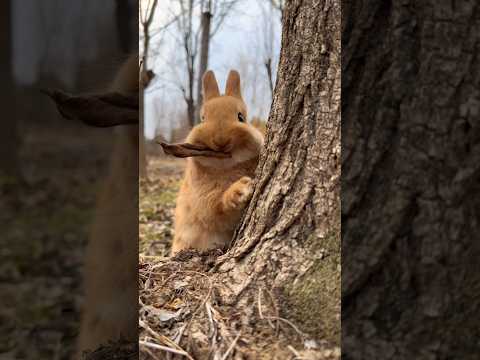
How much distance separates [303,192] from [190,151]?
1.09 feet

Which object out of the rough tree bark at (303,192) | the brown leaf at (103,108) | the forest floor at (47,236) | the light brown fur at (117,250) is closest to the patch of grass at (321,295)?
the rough tree bark at (303,192)

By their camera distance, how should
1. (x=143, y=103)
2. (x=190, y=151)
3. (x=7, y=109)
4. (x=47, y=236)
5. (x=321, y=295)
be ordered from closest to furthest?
1. (x=321, y=295)
2. (x=143, y=103)
3. (x=190, y=151)
4. (x=7, y=109)
5. (x=47, y=236)

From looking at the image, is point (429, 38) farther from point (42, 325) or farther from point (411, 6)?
point (42, 325)

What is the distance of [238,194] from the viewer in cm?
124

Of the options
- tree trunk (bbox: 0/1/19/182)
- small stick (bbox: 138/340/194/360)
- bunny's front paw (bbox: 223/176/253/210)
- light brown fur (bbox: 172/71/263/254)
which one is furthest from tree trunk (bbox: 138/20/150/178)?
tree trunk (bbox: 0/1/19/182)

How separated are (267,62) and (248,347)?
63 cm

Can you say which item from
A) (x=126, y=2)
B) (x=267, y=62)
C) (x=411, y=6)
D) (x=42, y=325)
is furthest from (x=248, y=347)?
(x=42, y=325)

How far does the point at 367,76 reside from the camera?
39.0 inches

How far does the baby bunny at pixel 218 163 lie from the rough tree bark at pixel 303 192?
0.51ft

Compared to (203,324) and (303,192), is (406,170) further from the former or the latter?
(203,324)

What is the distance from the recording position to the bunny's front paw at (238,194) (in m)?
1.22

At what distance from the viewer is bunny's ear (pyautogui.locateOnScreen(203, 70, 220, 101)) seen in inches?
45.5

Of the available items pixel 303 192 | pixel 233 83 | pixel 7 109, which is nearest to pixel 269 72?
pixel 233 83

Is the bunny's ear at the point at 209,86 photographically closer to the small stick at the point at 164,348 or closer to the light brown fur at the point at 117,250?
the light brown fur at the point at 117,250
